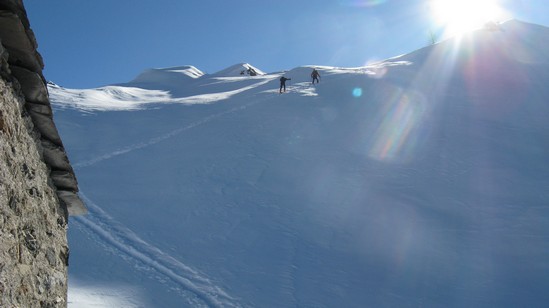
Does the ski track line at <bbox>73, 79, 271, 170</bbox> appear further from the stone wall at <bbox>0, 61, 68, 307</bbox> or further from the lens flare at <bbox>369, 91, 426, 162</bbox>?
the stone wall at <bbox>0, 61, 68, 307</bbox>

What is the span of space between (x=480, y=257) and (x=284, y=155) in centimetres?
815

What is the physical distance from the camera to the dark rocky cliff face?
3.41m

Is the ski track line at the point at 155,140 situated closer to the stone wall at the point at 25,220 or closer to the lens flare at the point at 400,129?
the lens flare at the point at 400,129

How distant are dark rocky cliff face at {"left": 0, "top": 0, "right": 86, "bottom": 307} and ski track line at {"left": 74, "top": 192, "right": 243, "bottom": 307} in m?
6.40

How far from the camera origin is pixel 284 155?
18.9 meters

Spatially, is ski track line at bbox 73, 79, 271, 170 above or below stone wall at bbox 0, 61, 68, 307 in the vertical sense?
below

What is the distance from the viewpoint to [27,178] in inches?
152

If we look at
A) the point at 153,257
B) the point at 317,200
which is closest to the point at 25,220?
the point at 153,257

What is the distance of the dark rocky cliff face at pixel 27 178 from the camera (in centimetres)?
341

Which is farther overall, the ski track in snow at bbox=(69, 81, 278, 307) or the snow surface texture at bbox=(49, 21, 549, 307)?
the snow surface texture at bbox=(49, 21, 549, 307)

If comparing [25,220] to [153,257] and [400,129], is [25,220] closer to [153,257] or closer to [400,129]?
[153,257]

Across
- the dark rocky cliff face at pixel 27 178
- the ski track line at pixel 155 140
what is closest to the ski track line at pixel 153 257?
the ski track line at pixel 155 140

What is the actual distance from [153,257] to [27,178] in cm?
845

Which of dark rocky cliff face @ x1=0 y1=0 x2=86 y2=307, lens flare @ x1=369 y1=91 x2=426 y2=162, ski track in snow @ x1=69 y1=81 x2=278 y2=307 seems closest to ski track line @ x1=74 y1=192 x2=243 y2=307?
ski track in snow @ x1=69 y1=81 x2=278 y2=307
